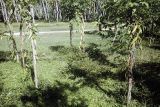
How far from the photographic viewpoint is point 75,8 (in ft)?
122

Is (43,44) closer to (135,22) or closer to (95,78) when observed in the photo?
(95,78)

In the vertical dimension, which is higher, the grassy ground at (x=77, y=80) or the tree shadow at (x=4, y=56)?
the tree shadow at (x=4, y=56)

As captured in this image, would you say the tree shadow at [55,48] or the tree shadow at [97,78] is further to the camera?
the tree shadow at [55,48]

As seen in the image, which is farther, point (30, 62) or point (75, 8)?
point (75, 8)

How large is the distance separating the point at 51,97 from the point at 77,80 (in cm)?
458

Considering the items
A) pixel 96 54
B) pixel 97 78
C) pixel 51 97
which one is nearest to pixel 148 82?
pixel 97 78

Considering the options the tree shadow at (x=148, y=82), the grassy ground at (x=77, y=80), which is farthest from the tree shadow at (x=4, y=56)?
the tree shadow at (x=148, y=82)

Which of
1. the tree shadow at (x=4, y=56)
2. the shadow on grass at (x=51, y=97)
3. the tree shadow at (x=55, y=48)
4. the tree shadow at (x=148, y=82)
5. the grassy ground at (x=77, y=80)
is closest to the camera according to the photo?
the shadow on grass at (x=51, y=97)

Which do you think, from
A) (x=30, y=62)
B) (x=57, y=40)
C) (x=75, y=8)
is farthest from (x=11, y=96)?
(x=57, y=40)

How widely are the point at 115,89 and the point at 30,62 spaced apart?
1290 cm

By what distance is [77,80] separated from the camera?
26.8m

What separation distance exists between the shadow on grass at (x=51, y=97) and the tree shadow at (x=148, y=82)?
5109 millimetres

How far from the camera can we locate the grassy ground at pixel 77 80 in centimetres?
2200

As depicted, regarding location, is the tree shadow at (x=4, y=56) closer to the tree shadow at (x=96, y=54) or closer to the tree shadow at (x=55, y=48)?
the tree shadow at (x=55, y=48)
